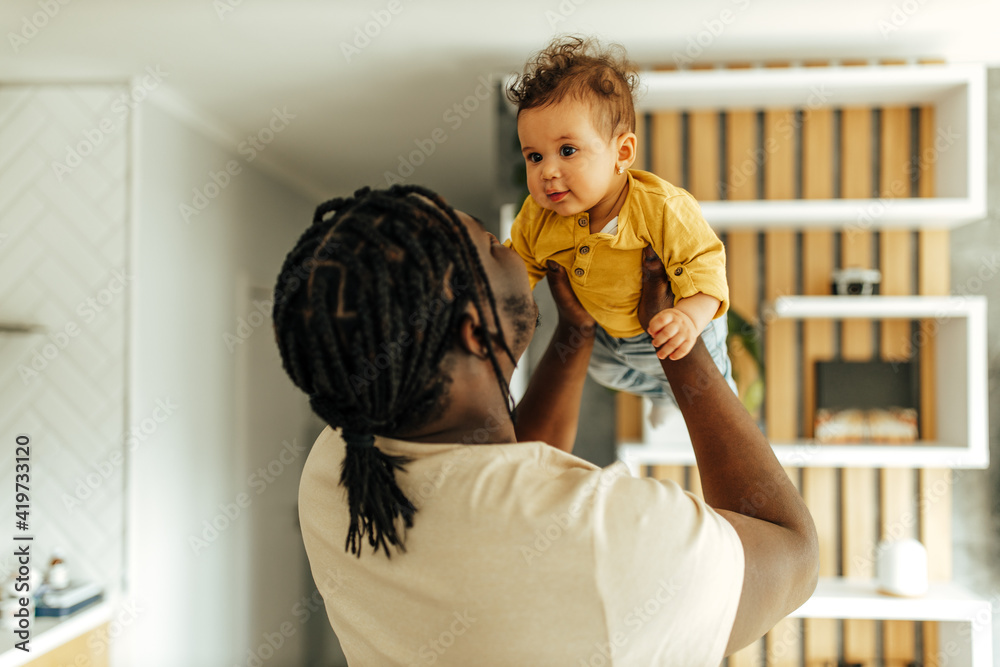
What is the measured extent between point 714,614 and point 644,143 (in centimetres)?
195

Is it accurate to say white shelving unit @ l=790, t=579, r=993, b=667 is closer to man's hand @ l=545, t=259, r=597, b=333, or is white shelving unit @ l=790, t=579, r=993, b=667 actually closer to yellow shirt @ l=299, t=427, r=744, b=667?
man's hand @ l=545, t=259, r=597, b=333

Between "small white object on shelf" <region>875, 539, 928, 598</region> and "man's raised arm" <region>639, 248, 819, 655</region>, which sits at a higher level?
"man's raised arm" <region>639, 248, 819, 655</region>

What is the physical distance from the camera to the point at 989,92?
2270 mm

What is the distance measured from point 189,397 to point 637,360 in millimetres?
2288

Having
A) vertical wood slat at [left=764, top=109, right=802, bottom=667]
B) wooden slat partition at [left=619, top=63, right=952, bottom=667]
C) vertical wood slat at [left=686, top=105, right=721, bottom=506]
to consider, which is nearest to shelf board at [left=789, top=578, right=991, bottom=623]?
wooden slat partition at [left=619, top=63, right=952, bottom=667]

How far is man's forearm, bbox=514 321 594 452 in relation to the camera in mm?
841

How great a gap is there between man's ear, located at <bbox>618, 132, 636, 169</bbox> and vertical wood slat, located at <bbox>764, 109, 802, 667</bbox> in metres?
1.52

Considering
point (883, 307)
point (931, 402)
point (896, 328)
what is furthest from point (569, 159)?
point (931, 402)

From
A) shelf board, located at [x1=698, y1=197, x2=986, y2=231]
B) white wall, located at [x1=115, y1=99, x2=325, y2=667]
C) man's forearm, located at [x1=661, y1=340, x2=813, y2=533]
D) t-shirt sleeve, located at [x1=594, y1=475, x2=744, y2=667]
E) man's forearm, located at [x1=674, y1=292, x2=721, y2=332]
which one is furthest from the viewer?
white wall, located at [x1=115, y1=99, x2=325, y2=667]

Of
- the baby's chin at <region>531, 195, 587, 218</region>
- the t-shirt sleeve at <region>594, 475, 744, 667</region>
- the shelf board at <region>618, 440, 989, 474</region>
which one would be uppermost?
the baby's chin at <region>531, 195, 587, 218</region>

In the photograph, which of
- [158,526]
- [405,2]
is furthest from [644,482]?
[158,526]

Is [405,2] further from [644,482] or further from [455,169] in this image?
[455,169]

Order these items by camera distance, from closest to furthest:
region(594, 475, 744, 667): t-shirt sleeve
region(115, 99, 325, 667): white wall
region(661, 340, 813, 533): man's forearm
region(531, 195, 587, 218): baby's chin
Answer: region(594, 475, 744, 667): t-shirt sleeve
region(661, 340, 813, 533): man's forearm
region(531, 195, 587, 218): baby's chin
region(115, 99, 325, 667): white wall

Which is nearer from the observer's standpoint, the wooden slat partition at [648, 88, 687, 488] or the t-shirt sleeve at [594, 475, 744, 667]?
the t-shirt sleeve at [594, 475, 744, 667]
